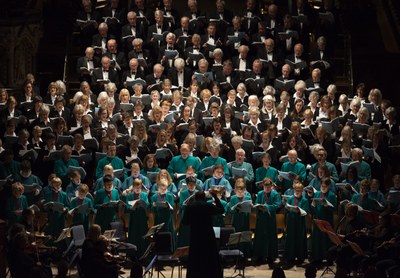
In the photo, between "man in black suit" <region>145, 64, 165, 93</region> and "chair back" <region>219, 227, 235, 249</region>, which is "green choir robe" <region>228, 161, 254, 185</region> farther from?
"man in black suit" <region>145, 64, 165, 93</region>

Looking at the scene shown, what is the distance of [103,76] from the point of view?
16.9 metres

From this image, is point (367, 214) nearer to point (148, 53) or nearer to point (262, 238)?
point (262, 238)

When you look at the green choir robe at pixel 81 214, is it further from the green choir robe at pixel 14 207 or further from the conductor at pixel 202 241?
the conductor at pixel 202 241

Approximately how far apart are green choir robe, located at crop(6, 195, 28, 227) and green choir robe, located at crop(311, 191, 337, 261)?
4.12 metres

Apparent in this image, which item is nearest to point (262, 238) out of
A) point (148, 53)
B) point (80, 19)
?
point (148, 53)

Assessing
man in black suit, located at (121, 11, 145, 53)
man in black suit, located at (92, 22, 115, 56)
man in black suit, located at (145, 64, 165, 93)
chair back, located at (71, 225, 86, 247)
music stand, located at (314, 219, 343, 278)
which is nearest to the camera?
music stand, located at (314, 219, 343, 278)

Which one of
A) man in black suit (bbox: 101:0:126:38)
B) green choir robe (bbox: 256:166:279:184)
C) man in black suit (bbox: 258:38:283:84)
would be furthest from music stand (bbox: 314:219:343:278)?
man in black suit (bbox: 101:0:126:38)

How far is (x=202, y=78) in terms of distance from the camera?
54.5 ft

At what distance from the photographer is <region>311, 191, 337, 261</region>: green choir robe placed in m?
14.3

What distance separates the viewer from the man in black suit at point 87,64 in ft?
55.6

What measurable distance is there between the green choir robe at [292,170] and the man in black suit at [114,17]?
446 centimetres

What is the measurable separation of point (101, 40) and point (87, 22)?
1.46 ft

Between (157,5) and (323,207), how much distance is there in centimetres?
674

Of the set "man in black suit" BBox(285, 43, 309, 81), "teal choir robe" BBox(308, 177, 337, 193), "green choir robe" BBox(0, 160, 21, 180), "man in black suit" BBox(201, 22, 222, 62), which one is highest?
"man in black suit" BBox(201, 22, 222, 62)
